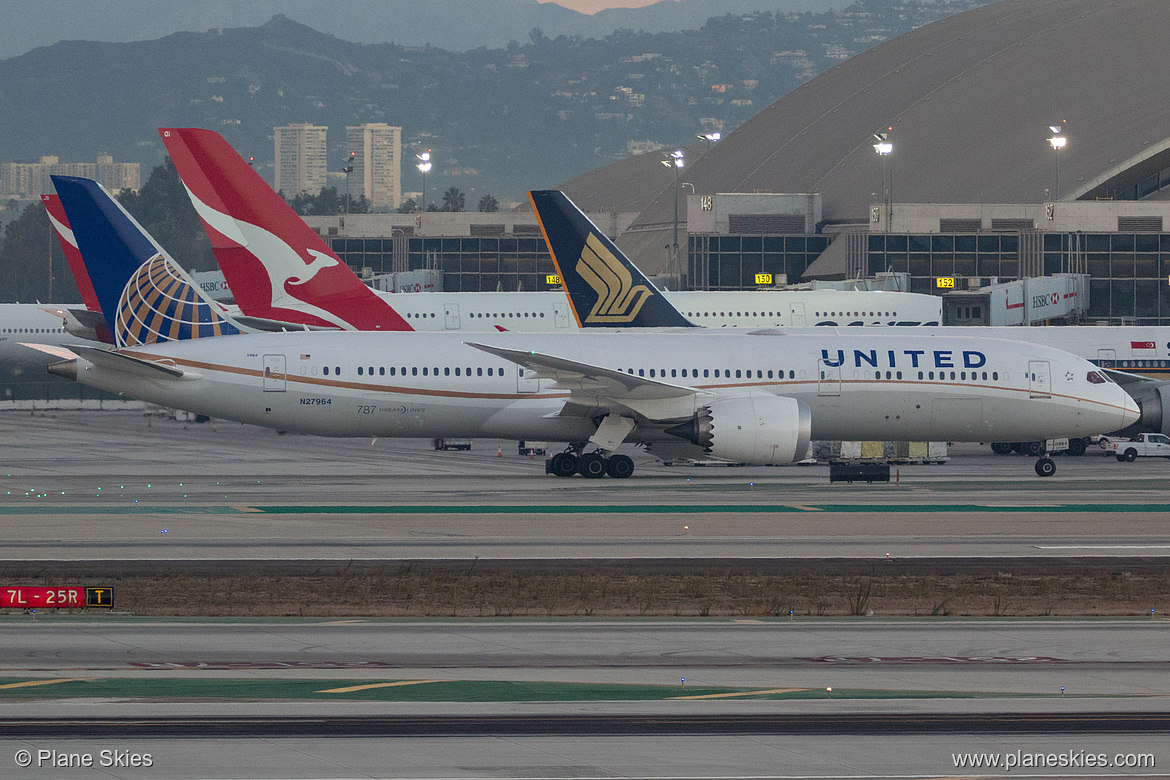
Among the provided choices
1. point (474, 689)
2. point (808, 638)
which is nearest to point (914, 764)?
point (474, 689)

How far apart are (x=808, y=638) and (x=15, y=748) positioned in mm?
10957

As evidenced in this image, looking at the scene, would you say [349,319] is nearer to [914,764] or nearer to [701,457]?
[701,457]

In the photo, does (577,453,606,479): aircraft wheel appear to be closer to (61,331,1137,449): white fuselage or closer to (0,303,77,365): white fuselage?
(61,331,1137,449): white fuselage

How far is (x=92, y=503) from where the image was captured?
35.5 meters

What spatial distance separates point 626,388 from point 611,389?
475 mm

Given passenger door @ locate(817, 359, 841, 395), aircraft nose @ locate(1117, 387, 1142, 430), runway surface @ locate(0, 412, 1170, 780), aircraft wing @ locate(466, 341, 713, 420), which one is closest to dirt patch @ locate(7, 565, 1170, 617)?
runway surface @ locate(0, 412, 1170, 780)

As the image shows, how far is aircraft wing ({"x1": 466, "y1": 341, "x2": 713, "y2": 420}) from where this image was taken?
1566 inches

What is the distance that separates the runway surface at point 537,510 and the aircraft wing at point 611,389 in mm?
2241

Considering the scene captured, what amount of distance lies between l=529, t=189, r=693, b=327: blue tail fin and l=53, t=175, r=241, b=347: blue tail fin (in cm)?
1388

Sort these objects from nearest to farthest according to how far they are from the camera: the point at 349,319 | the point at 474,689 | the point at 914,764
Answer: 1. the point at 914,764
2. the point at 474,689
3. the point at 349,319

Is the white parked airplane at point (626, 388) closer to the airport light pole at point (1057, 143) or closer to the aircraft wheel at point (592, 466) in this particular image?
the aircraft wheel at point (592, 466)

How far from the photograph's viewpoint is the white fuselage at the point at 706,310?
6284cm

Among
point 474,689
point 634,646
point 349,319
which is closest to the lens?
point 474,689

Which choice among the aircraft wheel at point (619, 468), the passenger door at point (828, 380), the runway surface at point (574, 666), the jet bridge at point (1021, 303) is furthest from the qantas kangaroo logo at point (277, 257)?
the jet bridge at point (1021, 303)
